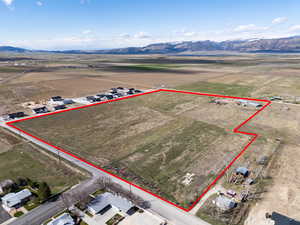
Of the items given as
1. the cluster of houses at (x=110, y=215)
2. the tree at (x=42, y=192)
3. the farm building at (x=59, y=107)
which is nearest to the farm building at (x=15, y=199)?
the tree at (x=42, y=192)

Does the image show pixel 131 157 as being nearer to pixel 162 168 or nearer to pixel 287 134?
pixel 162 168

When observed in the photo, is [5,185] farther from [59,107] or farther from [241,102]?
[241,102]

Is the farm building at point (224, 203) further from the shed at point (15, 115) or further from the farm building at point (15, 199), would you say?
the shed at point (15, 115)

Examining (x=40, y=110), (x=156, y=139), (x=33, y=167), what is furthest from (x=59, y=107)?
(x=156, y=139)

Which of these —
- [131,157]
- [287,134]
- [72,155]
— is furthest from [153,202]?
[287,134]

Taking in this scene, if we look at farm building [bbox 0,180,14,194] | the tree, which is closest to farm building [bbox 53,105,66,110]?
farm building [bbox 0,180,14,194]

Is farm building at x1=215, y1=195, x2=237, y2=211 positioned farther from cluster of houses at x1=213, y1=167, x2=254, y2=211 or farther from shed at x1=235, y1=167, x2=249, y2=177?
shed at x1=235, y1=167, x2=249, y2=177
